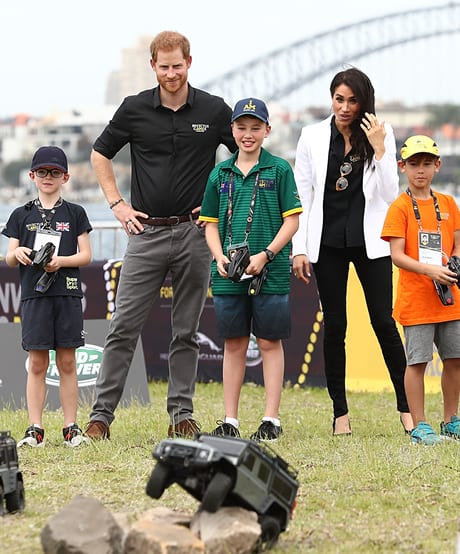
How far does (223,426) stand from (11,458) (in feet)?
5.34

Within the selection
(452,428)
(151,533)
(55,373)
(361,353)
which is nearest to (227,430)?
(452,428)

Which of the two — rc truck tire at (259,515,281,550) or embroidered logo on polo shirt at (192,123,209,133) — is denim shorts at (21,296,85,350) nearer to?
embroidered logo on polo shirt at (192,123,209,133)

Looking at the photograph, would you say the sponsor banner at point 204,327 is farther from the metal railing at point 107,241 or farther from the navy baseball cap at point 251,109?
the navy baseball cap at point 251,109

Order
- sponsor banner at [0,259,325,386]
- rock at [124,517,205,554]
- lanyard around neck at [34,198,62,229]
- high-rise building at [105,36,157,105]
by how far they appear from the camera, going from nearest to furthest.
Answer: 1. rock at [124,517,205,554]
2. lanyard around neck at [34,198,62,229]
3. sponsor banner at [0,259,325,386]
4. high-rise building at [105,36,157,105]

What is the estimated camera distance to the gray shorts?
554 centimetres

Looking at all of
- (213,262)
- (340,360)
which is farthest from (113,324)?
(340,360)

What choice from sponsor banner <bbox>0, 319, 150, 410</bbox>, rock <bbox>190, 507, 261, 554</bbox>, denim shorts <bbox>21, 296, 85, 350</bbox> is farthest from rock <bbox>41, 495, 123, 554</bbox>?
sponsor banner <bbox>0, 319, 150, 410</bbox>

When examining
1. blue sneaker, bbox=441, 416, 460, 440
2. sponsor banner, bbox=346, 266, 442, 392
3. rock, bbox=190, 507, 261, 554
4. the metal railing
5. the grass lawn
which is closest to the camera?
rock, bbox=190, 507, 261, 554

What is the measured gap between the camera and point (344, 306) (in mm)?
5863

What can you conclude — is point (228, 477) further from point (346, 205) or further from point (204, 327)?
point (204, 327)

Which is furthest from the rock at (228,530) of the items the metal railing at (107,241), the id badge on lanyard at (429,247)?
the metal railing at (107,241)

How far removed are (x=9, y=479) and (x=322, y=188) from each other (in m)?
2.54

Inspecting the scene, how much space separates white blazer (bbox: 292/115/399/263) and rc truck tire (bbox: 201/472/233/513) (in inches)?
96.4

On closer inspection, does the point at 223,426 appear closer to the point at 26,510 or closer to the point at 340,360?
the point at 340,360
